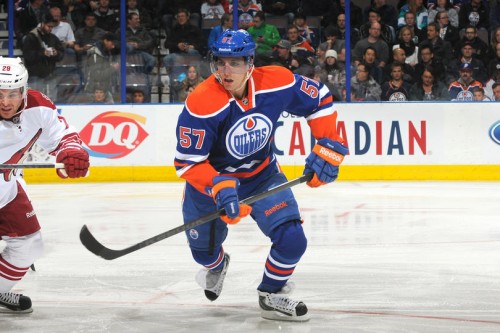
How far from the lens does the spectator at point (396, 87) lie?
34.7 ft

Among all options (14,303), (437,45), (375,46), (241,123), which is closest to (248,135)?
(241,123)

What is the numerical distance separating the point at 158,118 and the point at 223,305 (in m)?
6.56

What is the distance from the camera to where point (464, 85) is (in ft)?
34.7

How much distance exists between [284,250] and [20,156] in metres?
1.26

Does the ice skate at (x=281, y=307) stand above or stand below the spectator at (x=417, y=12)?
above

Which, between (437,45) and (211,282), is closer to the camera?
(211,282)

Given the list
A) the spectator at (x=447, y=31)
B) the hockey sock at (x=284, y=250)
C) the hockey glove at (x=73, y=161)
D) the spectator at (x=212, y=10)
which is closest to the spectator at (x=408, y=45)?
the spectator at (x=447, y=31)

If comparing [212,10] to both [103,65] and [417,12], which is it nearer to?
[103,65]

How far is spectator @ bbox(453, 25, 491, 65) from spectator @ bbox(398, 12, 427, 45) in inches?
15.7

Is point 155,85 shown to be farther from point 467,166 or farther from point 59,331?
point 59,331

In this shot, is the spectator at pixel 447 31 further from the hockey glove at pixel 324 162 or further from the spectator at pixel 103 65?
the hockey glove at pixel 324 162

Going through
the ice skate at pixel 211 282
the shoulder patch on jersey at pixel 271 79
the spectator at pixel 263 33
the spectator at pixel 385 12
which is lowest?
the spectator at pixel 263 33

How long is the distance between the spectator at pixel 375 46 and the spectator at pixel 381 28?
4cm

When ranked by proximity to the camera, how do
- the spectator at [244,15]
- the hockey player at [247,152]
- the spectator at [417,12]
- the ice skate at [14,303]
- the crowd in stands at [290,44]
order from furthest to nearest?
the spectator at [417,12] → the spectator at [244,15] → the crowd in stands at [290,44] → the ice skate at [14,303] → the hockey player at [247,152]
